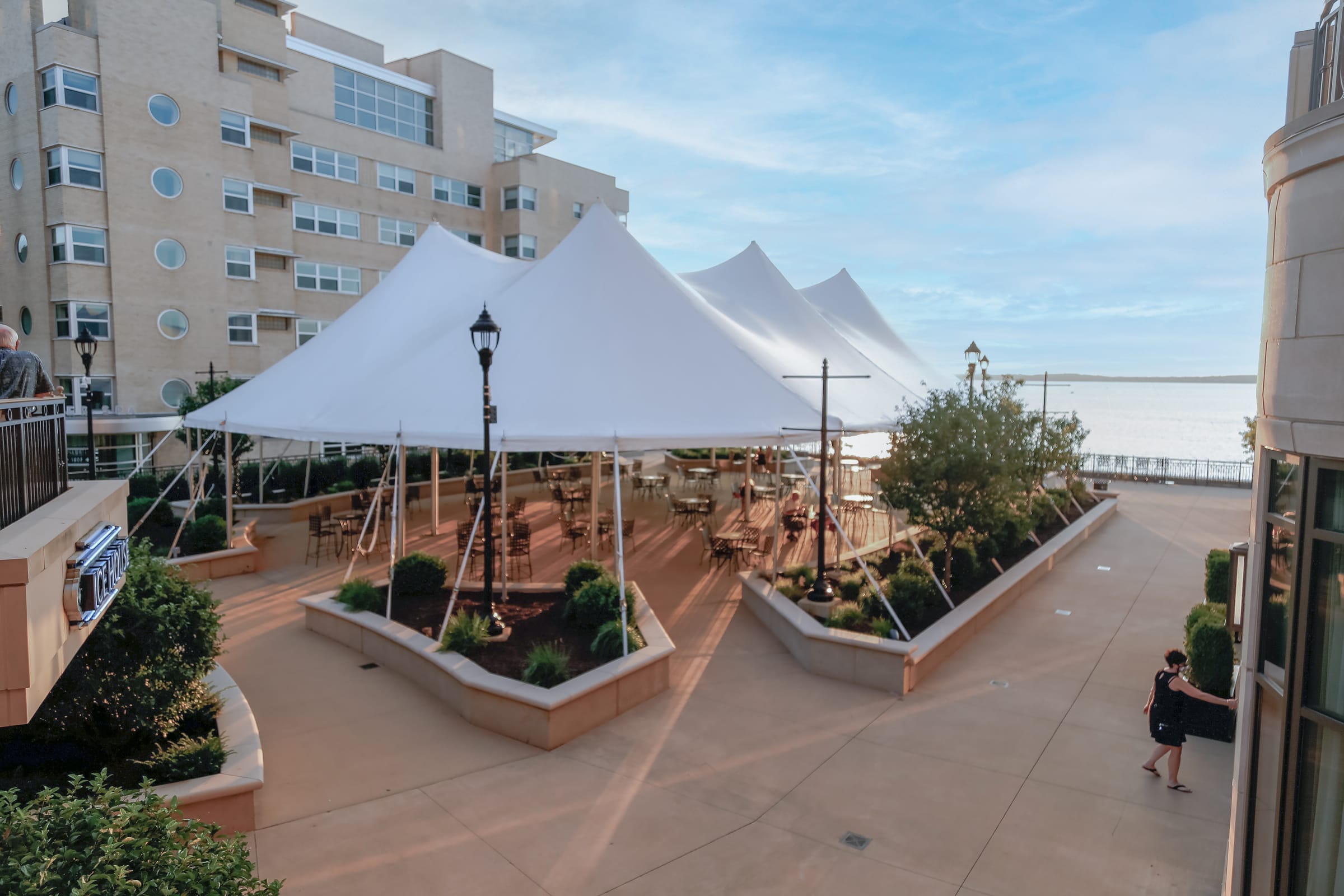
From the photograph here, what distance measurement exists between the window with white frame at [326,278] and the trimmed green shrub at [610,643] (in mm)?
29568

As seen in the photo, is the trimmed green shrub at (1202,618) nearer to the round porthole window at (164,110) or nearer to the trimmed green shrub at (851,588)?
the trimmed green shrub at (851,588)

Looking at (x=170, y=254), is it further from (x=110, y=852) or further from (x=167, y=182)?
(x=110, y=852)

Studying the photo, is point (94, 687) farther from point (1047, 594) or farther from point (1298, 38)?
point (1047, 594)

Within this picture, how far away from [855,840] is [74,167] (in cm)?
3122

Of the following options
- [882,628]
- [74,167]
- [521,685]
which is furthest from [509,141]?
[521,685]

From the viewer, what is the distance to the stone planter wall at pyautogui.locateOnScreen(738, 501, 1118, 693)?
994cm

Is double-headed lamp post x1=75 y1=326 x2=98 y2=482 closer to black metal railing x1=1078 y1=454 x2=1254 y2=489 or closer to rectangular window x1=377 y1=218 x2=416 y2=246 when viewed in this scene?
rectangular window x1=377 y1=218 x2=416 y2=246

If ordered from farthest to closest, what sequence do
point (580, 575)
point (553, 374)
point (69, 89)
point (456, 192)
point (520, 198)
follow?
1. point (520, 198)
2. point (456, 192)
3. point (69, 89)
4. point (553, 374)
5. point (580, 575)

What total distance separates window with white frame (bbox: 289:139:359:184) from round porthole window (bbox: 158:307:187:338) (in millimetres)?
7970

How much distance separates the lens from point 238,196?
30.9 metres

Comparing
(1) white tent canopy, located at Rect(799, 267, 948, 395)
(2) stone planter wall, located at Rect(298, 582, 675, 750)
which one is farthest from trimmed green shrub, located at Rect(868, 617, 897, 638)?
(1) white tent canopy, located at Rect(799, 267, 948, 395)

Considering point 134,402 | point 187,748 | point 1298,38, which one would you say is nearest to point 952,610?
point 1298,38

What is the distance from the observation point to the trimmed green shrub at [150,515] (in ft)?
55.4

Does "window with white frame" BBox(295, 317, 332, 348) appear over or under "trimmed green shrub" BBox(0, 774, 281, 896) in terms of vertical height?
over
